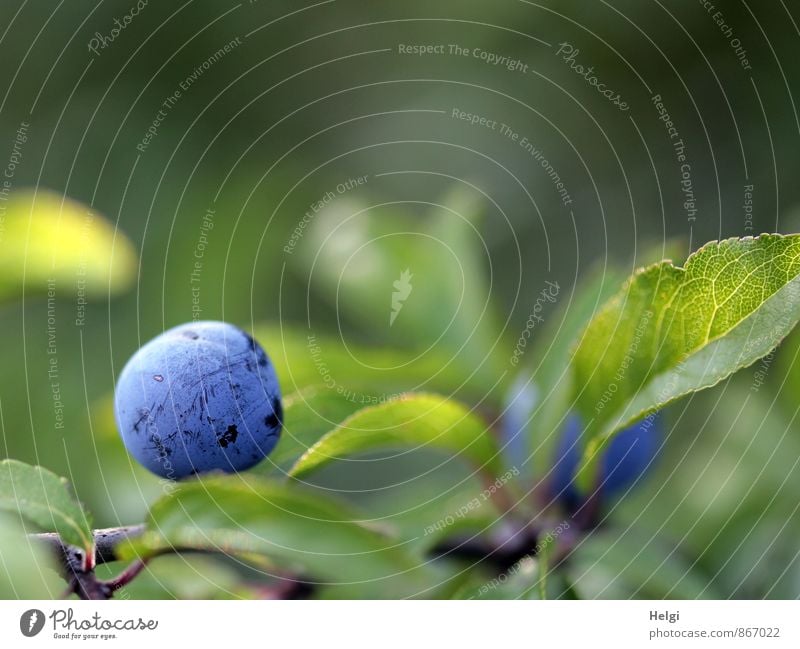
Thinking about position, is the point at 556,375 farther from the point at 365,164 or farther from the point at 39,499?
the point at 365,164

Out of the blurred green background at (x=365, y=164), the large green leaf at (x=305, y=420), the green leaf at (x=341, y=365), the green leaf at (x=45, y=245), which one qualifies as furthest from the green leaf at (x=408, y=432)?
the green leaf at (x=45, y=245)

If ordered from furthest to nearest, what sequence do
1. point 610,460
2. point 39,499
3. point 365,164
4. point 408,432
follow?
1. point 365,164
2. point 610,460
3. point 408,432
4. point 39,499

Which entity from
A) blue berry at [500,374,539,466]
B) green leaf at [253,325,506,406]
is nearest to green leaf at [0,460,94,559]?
green leaf at [253,325,506,406]

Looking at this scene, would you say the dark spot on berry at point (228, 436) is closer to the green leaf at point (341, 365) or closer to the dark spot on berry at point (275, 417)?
the dark spot on berry at point (275, 417)

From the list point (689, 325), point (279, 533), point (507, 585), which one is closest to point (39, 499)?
point (279, 533)

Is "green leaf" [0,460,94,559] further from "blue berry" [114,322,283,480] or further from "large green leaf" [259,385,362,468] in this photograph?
"large green leaf" [259,385,362,468]
